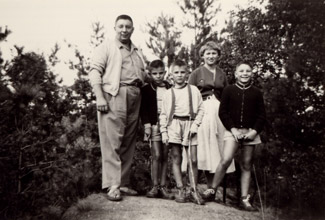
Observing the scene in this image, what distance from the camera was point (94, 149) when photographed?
6801 mm

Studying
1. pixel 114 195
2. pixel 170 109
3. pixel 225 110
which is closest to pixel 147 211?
pixel 114 195

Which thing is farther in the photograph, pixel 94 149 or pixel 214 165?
pixel 94 149

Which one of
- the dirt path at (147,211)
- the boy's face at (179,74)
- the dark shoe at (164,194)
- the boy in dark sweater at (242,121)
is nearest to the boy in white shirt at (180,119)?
the boy's face at (179,74)

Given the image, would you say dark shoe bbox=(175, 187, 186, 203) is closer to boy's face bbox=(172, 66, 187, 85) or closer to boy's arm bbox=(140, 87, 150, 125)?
boy's arm bbox=(140, 87, 150, 125)

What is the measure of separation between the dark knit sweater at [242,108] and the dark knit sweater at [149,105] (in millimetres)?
878

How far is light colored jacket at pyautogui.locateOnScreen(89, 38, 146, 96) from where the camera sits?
4.79m

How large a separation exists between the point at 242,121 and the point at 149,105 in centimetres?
124

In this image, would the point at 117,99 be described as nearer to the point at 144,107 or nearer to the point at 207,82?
the point at 144,107

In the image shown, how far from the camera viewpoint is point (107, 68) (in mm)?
4871

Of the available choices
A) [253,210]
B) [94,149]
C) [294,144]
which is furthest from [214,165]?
[94,149]

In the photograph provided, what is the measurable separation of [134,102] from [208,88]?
115 centimetres

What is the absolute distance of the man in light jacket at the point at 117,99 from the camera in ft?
15.6

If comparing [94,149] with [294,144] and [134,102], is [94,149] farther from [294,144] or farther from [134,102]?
[294,144]

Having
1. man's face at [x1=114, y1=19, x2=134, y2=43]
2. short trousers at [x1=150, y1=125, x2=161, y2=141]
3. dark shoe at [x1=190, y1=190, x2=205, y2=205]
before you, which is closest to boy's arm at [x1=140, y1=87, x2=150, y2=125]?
short trousers at [x1=150, y1=125, x2=161, y2=141]
